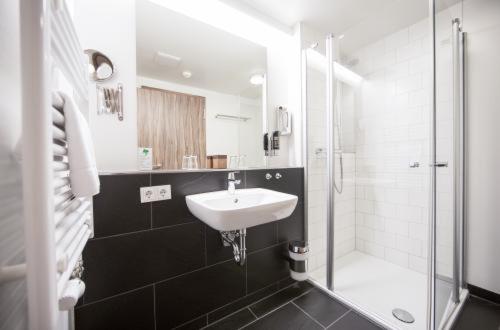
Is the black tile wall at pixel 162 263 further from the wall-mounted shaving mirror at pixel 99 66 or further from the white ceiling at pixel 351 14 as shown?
the white ceiling at pixel 351 14

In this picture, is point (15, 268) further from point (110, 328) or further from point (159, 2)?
point (159, 2)

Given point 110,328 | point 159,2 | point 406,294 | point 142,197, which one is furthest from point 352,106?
point 110,328

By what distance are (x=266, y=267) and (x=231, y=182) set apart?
79 cm

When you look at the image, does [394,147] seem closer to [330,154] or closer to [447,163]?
[447,163]

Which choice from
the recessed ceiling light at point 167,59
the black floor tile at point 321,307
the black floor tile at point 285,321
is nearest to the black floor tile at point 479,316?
the black floor tile at point 321,307

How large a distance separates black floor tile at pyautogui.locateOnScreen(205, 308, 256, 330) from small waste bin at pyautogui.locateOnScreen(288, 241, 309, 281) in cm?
49

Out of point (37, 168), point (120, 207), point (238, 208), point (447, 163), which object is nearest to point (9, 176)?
point (37, 168)

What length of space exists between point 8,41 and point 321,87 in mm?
1863

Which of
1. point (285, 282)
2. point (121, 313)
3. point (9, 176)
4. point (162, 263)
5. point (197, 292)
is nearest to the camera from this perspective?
point (9, 176)

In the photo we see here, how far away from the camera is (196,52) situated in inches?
59.8

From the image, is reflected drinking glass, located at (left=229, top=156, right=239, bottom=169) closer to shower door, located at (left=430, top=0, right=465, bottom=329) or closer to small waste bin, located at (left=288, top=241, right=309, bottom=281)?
small waste bin, located at (left=288, top=241, right=309, bottom=281)

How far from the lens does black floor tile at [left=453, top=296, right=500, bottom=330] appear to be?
1.29 m

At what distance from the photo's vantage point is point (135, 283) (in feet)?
3.69

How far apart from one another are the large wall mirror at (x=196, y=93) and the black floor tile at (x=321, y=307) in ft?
3.73
